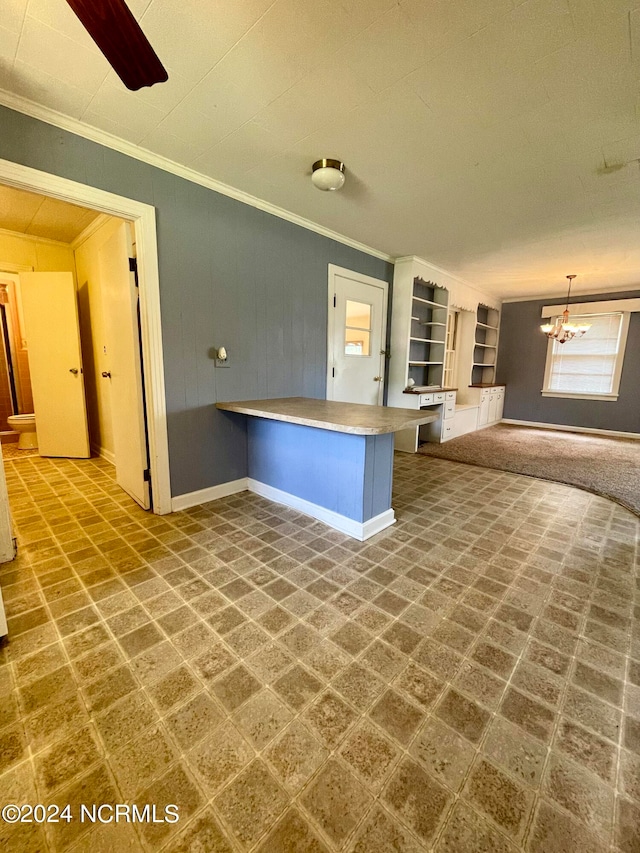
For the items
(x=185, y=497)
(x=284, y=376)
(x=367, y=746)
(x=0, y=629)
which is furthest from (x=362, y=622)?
(x=284, y=376)

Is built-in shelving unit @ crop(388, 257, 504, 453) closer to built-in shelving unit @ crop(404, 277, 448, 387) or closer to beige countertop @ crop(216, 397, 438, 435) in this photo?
built-in shelving unit @ crop(404, 277, 448, 387)

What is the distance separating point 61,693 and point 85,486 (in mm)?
2279

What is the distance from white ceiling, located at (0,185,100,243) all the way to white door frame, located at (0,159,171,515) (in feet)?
2.86

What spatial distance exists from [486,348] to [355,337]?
4.09 metres

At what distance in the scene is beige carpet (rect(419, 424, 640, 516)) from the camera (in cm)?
342

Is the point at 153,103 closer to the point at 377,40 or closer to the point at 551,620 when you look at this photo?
the point at 377,40

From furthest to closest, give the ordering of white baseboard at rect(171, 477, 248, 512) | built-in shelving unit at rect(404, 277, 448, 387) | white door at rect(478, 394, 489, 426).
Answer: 1. white door at rect(478, 394, 489, 426)
2. built-in shelving unit at rect(404, 277, 448, 387)
3. white baseboard at rect(171, 477, 248, 512)

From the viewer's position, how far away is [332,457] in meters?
2.42

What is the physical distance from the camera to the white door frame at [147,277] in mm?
1899

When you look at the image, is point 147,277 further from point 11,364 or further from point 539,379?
point 539,379

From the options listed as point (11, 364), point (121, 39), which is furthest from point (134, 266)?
point (11, 364)

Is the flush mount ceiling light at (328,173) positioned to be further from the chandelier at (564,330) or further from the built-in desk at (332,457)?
the chandelier at (564,330)
